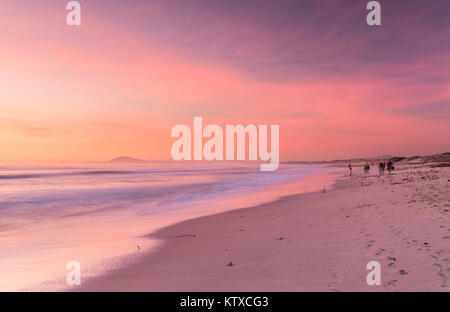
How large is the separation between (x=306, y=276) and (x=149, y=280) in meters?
3.01

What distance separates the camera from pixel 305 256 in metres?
6.02

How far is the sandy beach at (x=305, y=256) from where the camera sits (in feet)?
15.6

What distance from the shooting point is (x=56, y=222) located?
15.5m

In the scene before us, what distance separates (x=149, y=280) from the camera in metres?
5.38

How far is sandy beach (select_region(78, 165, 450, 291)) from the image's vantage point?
4750mm

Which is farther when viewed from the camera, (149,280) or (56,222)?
(56,222)

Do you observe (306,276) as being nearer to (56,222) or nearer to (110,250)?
(110,250)
